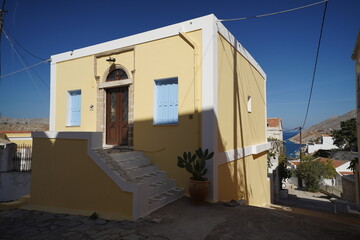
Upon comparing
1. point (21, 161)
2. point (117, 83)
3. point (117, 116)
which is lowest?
point (21, 161)

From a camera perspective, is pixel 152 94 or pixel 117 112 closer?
pixel 152 94

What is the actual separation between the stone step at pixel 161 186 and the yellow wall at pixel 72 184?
0.99 meters

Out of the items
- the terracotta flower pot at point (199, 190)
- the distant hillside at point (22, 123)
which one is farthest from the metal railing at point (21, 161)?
the distant hillside at point (22, 123)

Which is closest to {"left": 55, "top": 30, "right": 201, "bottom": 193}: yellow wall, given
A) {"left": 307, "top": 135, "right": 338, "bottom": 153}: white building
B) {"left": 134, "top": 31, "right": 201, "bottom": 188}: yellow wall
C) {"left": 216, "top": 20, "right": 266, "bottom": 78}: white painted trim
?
{"left": 134, "top": 31, "right": 201, "bottom": 188}: yellow wall

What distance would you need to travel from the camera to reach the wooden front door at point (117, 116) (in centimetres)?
785

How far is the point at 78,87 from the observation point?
8742 millimetres

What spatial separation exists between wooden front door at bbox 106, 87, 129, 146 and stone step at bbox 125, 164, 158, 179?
5.97 feet

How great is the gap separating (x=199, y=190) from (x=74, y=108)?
6660 mm

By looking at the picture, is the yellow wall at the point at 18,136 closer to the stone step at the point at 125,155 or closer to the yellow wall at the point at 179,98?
the yellow wall at the point at 179,98

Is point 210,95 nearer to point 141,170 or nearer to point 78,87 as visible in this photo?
point 141,170

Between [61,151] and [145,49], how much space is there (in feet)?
13.4

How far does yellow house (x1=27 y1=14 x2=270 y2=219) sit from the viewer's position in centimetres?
517

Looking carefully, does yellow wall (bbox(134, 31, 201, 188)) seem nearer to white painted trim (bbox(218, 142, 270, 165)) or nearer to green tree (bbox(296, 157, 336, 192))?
white painted trim (bbox(218, 142, 270, 165))

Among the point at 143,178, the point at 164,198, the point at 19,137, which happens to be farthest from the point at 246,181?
the point at 19,137
